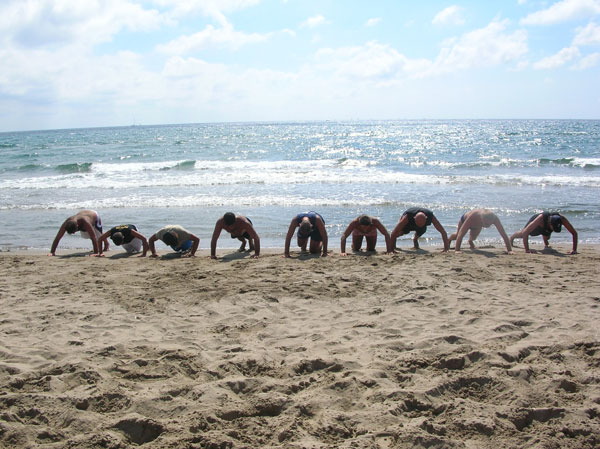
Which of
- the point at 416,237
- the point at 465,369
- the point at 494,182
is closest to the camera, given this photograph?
the point at 465,369

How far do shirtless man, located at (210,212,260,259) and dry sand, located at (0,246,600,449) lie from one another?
4.73 ft

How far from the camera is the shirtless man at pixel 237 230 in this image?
25.8 feet

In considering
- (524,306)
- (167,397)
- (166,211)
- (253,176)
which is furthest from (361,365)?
(253,176)

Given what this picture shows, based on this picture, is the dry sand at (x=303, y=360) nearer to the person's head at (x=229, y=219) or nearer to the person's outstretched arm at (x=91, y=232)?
the person's head at (x=229, y=219)

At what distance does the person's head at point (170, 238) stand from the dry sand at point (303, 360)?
56.4 inches

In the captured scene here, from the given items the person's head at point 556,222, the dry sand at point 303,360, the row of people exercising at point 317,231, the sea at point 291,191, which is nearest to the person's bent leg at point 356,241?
the row of people exercising at point 317,231

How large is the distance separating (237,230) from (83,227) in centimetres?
298

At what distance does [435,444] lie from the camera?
2.81m

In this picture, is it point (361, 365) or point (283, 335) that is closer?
point (361, 365)

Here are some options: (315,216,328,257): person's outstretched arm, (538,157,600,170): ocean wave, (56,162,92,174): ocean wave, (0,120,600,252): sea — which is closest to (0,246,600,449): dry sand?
(315,216,328,257): person's outstretched arm

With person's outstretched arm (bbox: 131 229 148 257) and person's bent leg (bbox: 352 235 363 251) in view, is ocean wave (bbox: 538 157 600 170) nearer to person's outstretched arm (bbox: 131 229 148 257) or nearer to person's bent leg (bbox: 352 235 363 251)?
person's bent leg (bbox: 352 235 363 251)

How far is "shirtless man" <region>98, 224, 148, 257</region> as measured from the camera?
8.05 metres

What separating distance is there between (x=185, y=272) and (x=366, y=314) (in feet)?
9.80

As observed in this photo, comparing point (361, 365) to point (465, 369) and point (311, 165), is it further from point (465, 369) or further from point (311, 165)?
point (311, 165)
